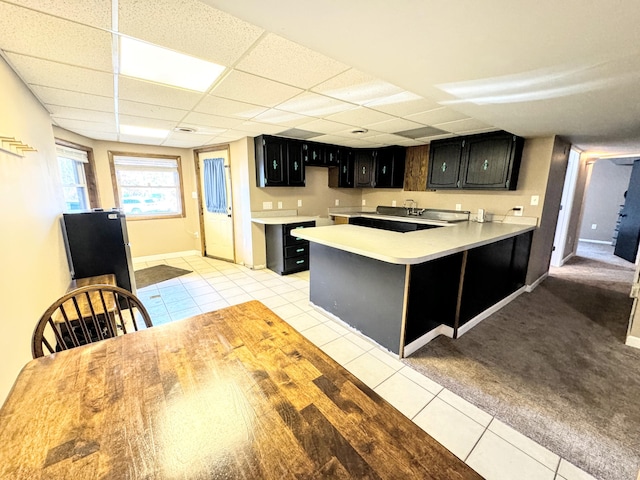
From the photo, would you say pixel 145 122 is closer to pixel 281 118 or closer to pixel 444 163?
pixel 281 118

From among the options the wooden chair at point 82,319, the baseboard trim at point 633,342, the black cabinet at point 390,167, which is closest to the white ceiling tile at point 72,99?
the wooden chair at point 82,319

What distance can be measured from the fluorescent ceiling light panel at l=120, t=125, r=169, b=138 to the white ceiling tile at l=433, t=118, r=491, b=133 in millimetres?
3776

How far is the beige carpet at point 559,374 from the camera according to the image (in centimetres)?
153

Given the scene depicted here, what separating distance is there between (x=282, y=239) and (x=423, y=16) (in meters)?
3.45

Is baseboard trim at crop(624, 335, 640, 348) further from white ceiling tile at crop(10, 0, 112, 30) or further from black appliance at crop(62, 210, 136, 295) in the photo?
black appliance at crop(62, 210, 136, 295)

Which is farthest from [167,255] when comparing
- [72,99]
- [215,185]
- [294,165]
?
[72,99]

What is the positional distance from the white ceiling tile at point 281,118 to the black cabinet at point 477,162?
7.64ft

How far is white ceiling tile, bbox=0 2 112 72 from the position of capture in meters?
1.33

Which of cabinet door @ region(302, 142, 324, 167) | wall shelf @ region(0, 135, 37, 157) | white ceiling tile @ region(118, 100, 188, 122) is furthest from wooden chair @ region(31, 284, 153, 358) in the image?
cabinet door @ region(302, 142, 324, 167)

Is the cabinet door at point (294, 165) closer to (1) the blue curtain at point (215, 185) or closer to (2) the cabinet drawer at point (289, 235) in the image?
(2) the cabinet drawer at point (289, 235)

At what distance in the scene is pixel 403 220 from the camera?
4.54 meters

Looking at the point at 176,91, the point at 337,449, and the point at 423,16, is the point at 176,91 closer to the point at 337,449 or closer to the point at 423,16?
the point at 423,16

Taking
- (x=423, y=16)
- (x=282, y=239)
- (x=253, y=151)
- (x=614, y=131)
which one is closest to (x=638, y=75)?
(x=423, y=16)

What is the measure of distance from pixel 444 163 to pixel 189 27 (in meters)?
3.86
